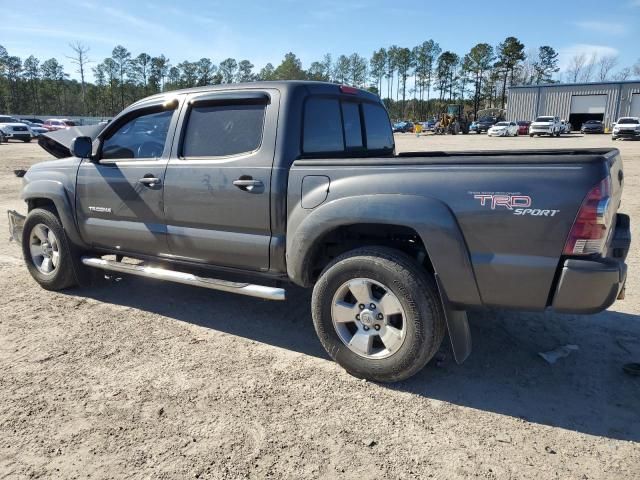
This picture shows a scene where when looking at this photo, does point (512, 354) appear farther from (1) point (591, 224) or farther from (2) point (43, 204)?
(2) point (43, 204)

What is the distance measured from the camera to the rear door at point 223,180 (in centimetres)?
368

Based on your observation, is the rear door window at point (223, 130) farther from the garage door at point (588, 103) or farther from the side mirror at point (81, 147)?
the garage door at point (588, 103)

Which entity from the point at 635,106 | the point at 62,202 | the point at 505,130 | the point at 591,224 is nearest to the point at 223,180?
the point at 62,202

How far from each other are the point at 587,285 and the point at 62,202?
458cm

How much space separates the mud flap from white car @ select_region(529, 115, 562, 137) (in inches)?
1739

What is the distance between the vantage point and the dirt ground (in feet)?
8.44

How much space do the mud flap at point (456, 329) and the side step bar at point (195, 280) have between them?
3.86 ft

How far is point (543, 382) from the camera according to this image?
3350 mm

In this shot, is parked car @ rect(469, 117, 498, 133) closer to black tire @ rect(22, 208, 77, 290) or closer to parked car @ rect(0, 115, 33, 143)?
parked car @ rect(0, 115, 33, 143)

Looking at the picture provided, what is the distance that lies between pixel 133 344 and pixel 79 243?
1.54 m

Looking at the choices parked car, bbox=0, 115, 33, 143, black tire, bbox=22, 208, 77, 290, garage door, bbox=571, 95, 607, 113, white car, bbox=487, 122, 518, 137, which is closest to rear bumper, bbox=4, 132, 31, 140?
parked car, bbox=0, 115, 33, 143

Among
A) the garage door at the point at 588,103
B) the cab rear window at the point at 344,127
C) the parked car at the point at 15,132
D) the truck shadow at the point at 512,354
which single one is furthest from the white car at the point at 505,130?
the truck shadow at the point at 512,354

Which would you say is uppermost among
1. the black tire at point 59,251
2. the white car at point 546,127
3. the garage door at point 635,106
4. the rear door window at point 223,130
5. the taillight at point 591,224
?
the garage door at point 635,106

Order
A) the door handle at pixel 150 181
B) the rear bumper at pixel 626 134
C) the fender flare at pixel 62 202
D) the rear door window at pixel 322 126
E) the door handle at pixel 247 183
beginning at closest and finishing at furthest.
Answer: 1. the door handle at pixel 247 183
2. the rear door window at pixel 322 126
3. the door handle at pixel 150 181
4. the fender flare at pixel 62 202
5. the rear bumper at pixel 626 134
